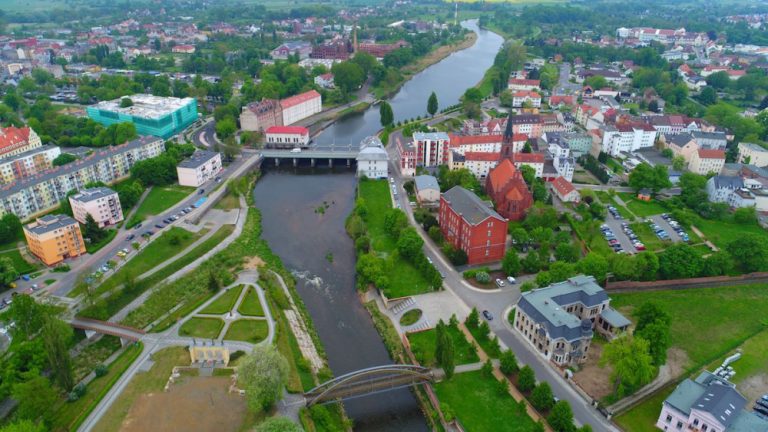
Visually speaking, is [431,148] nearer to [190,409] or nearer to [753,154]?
[753,154]

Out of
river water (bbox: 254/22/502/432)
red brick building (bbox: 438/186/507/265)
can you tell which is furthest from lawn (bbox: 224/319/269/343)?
red brick building (bbox: 438/186/507/265)

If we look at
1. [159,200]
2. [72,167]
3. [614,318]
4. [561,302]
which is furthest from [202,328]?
[72,167]

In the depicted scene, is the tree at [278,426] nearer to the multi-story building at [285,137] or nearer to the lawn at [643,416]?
the lawn at [643,416]

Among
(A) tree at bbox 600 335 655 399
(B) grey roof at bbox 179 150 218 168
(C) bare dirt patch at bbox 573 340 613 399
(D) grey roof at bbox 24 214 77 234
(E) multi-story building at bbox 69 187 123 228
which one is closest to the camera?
(A) tree at bbox 600 335 655 399

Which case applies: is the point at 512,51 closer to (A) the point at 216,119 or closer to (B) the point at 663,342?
(A) the point at 216,119

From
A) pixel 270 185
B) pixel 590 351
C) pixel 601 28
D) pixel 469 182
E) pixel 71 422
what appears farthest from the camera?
pixel 601 28

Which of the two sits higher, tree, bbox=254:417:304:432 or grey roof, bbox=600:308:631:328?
tree, bbox=254:417:304:432

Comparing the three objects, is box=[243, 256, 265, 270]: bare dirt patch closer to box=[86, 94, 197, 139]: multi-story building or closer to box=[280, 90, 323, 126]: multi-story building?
box=[86, 94, 197, 139]: multi-story building

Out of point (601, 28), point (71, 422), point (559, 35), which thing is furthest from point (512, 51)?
point (71, 422)
